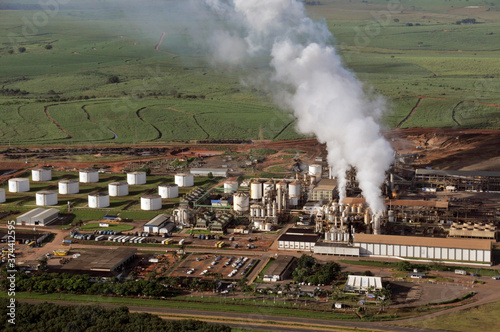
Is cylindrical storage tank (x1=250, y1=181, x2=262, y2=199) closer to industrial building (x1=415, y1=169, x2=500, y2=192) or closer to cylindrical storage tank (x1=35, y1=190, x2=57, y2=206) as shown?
industrial building (x1=415, y1=169, x2=500, y2=192)

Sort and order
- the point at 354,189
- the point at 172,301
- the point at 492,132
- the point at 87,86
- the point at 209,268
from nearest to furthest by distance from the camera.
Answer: the point at 172,301 → the point at 209,268 → the point at 354,189 → the point at 492,132 → the point at 87,86

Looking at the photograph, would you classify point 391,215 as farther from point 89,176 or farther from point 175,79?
point 175,79

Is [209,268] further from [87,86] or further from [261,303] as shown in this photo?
[87,86]

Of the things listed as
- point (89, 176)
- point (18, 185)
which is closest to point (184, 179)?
point (89, 176)

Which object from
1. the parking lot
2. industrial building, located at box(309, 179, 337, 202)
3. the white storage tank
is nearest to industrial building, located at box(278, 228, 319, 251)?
the parking lot

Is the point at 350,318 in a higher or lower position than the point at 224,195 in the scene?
lower

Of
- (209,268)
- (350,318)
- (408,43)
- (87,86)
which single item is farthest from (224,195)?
(408,43)
